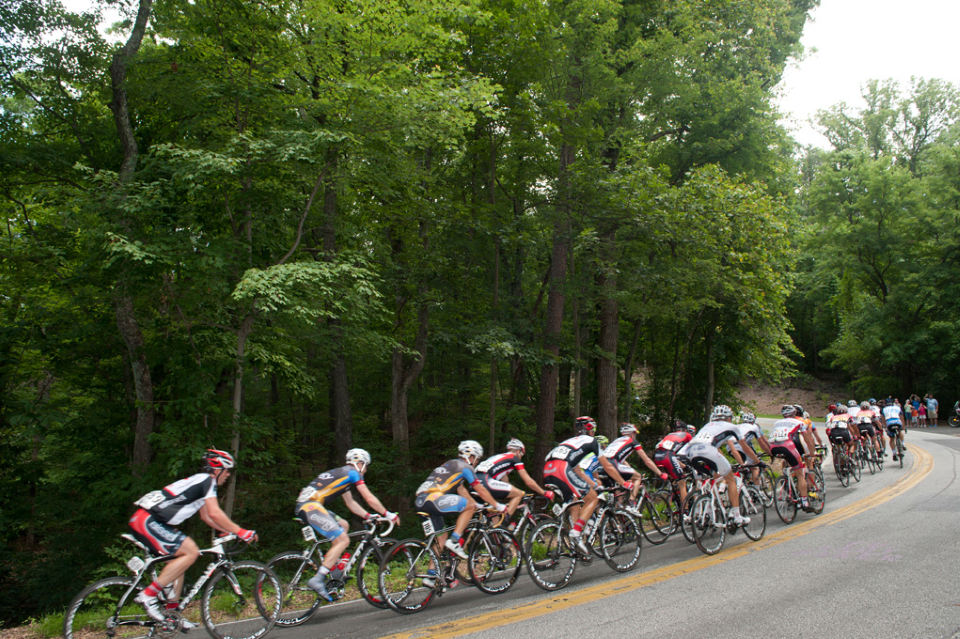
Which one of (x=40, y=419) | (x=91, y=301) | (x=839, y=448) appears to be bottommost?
(x=839, y=448)

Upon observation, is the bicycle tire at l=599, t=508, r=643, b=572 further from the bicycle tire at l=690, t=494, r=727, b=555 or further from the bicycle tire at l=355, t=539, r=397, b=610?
the bicycle tire at l=355, t=539, r=397, b=610

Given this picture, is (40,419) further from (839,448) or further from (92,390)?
(839,448)

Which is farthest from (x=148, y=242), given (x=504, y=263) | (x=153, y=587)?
(x=504, y=263)

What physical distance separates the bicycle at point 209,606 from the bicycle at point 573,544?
293 centimetres

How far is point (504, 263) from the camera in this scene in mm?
18875

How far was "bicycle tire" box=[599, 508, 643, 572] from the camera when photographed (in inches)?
309

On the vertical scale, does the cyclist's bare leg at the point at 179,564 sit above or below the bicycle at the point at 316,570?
above

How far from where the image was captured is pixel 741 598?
6.53 m

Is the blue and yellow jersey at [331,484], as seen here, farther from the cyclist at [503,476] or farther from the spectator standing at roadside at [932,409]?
the spectator standing at roadside at [932,409]

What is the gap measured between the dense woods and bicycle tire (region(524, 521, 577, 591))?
458 centimetres

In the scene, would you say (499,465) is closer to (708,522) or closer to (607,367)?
(708,522)

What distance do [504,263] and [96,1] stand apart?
39.0ft

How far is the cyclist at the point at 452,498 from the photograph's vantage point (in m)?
6.81

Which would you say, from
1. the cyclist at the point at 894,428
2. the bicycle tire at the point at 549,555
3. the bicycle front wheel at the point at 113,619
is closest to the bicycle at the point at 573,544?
the bicycle tire at the point at 549,555
